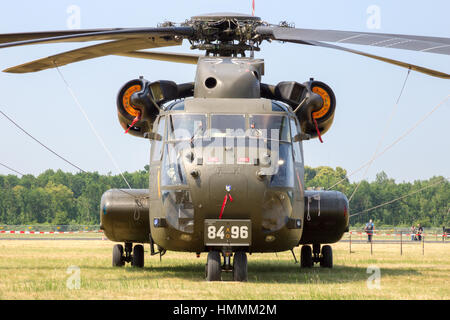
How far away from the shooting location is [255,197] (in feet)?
41.9

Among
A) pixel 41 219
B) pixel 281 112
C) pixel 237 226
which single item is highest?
pixel 281 112

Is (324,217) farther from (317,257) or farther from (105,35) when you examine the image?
(105,35)

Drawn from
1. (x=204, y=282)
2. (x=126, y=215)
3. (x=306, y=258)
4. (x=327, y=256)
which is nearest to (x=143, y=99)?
(x=126, y=215)

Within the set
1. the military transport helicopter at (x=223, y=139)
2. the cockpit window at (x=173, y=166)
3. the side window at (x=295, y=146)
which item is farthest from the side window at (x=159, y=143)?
the side window at (x=295, y=146)

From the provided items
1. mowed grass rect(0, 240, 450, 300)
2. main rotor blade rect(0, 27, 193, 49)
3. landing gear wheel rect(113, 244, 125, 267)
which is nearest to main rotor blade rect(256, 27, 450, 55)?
main rotor blade rect(0, 27, 193, 49)

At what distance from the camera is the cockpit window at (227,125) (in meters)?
13.5

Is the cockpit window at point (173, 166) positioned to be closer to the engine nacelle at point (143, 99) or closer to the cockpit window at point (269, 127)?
the cockpit window at point (269, 127)

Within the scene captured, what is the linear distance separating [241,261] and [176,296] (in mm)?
2516

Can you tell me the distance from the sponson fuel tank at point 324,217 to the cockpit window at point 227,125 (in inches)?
149

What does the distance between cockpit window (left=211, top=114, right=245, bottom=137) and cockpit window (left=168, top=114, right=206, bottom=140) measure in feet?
0.65

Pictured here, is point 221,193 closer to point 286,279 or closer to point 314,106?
point 286,279
